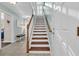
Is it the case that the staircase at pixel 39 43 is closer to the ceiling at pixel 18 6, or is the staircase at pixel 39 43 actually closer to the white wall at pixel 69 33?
the ceiling at pixel 18 6

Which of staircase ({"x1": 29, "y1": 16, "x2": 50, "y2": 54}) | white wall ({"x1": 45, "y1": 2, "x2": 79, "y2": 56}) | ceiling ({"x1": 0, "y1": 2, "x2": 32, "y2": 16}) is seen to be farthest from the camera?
ceiling ({"x1": 0, "y1": 2, "x2": 32, "y2": 16})

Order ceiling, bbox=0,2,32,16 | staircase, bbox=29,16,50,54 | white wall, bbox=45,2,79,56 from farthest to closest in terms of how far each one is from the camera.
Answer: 1. ceiling, bbox=0,2,32,16
2. staircase, bbox=29,16,50,54
3. white wall, bbox=45,2,79,56

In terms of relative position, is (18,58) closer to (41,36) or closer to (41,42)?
(41,42)

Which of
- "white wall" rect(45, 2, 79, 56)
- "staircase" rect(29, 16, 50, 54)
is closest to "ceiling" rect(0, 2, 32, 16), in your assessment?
"staircase" rect(29, 16, 50, 54)

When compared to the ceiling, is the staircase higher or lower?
lower

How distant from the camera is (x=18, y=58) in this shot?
123 centimetres

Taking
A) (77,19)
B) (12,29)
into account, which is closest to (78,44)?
(77,19)

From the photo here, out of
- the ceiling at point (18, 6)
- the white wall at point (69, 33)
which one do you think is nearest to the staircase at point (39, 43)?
the ceiling at point (18, 6)

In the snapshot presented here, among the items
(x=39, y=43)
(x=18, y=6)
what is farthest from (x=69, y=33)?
(x=18, y=6)

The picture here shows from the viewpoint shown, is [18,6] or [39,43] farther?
[18,6]

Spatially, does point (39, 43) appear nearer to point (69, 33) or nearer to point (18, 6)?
point (18, 6)

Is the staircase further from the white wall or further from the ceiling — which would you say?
the white wall

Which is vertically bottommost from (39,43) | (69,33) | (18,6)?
(39,43)

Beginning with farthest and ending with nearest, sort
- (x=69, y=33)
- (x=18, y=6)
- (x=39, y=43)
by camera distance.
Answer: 1. (x=18, y=6)
2. (x=39, y=43)
3. (x=69, y=33)
